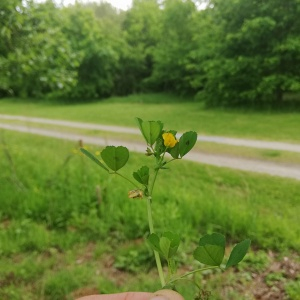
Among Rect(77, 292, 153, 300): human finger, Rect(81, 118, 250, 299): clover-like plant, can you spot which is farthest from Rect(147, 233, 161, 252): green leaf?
Rect(77, 292, 153, 300): human finger

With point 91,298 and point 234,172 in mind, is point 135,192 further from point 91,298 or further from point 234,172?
point 234,172

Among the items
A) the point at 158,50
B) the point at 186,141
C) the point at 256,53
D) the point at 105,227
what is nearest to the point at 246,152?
the point at 105,227

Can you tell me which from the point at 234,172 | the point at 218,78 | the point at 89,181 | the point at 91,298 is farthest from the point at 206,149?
the point at 218,78

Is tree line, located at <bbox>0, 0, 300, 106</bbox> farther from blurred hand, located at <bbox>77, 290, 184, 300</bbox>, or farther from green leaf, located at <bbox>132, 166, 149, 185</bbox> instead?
green leaf, located at <bbox>132, 166, 149, 185</bbox>

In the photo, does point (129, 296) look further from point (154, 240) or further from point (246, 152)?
point (246, 152)

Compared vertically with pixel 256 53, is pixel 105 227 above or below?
below

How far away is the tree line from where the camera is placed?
4.86 metres

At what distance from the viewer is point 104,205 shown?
3.48 m

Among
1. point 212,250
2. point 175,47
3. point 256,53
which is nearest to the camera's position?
point 212,250

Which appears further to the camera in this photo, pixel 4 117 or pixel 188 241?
pixel 4 117

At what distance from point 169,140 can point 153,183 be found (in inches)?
1.9

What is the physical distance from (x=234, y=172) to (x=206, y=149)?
4.72 feet

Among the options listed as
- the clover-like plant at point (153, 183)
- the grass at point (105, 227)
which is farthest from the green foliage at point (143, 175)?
the grass at point (105, 227)

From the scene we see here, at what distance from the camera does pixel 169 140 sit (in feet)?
1.16
